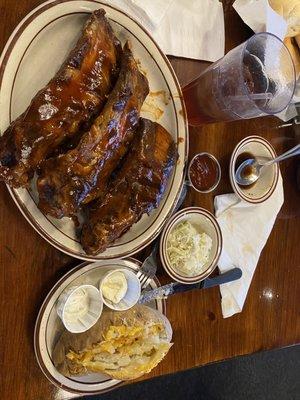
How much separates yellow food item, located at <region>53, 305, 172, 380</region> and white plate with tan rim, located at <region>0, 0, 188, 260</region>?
222 millimetres

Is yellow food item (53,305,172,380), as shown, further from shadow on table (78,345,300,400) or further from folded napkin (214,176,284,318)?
shadow on table (78,345,300,400)

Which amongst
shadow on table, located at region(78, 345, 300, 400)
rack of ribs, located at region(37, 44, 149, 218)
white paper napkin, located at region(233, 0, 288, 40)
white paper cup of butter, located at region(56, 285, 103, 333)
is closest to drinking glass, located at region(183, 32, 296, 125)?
white paper napkin, located at region(233, 0, 288, 40)

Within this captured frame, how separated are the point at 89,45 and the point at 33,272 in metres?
0.72

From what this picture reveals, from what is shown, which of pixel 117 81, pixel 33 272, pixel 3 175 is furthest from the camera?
pixel 33 272

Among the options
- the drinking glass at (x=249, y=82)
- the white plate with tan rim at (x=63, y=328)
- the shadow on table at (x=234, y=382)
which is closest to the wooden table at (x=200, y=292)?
the white plate with tan rim at (x=63, y=328)

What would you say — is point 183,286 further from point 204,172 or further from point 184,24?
point 184,24

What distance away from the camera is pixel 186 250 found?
188cm

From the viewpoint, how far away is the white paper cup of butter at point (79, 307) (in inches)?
64.7

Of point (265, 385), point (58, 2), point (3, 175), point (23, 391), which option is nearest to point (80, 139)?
point (3, 175)

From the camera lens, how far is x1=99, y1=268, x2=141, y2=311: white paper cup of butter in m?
1.72

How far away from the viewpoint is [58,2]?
5.21 ft

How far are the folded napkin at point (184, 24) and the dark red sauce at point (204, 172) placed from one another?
1.25 feet

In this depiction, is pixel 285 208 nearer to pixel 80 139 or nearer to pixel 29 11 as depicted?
pixel 80 139

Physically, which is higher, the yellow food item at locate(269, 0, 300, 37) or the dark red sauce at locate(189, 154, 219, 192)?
the yellow food item at locate(269, 0, 300, 37)
